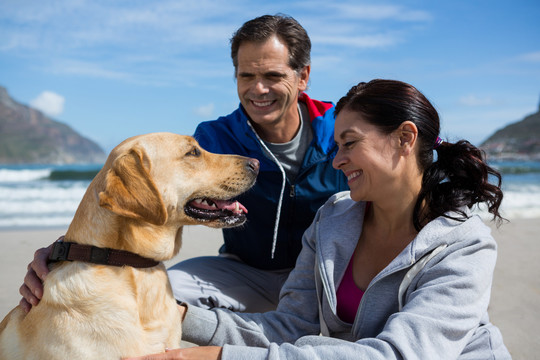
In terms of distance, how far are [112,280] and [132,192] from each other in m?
0.40

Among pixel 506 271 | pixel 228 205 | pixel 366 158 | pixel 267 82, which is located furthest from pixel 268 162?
pixel 506 271

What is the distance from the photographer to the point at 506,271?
535 centimetres

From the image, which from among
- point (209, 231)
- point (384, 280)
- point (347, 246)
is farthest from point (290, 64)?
point (209, 231)

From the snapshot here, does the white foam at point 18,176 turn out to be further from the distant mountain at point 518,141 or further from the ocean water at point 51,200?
the distant mountain at point 518,141

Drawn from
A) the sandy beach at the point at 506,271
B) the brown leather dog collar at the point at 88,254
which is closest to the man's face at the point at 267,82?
the brown leather dog collar at the point at 88,254

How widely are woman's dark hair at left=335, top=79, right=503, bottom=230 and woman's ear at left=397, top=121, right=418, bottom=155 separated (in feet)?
0.12

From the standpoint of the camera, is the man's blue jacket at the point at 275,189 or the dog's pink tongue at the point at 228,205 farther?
the man's blue jacket at the point at 275,189

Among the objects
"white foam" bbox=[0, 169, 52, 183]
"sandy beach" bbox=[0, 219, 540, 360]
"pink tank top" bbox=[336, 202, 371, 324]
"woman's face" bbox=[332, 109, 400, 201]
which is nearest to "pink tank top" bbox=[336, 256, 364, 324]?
"pink tank top" bbox=[336, 202, 371, 324]

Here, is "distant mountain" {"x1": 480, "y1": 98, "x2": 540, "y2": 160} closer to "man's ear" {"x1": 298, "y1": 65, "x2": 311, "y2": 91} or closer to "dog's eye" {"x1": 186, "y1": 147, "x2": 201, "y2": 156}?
"man's ear" {"x1": 298, "y1": 65, "x2": 311, "y2": 91}

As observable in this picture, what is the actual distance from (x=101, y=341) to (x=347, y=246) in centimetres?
134

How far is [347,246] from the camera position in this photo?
2521 millimetres

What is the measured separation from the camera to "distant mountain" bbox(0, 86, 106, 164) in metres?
63.4

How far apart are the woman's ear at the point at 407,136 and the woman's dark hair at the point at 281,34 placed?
58.5 inches

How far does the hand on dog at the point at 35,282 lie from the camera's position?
2033mm
